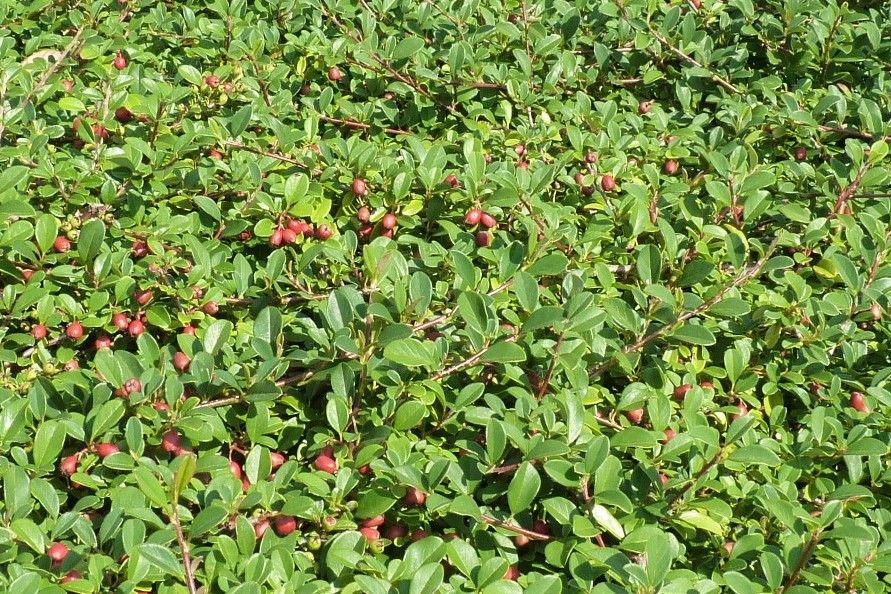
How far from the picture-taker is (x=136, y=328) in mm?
1950

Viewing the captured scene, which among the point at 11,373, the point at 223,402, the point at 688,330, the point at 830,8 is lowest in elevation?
the point at 11,373

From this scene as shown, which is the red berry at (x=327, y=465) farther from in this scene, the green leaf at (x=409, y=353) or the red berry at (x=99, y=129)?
the red berry at (x=99, y=129)

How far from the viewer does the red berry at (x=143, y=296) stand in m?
1.97

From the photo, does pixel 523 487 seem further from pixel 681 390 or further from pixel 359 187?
pixel 359 187

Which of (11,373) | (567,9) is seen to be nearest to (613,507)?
(11,373)

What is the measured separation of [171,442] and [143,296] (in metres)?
0.43

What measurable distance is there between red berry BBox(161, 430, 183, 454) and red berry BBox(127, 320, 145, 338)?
36cm

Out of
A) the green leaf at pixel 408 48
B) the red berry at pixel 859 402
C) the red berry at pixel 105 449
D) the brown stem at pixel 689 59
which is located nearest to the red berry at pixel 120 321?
the red berry at pixel 105 449

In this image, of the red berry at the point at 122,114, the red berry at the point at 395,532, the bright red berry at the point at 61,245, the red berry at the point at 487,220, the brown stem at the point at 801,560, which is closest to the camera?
the brown stem at the point at 801,560

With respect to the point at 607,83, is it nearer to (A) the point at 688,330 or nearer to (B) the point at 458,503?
(A) the point at 688,330

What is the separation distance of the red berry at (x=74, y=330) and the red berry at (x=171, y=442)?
1.27 feet

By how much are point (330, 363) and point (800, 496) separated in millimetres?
874

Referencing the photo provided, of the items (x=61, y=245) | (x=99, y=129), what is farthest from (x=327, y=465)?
(x=99, y=129)

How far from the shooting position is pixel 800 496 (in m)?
1.75
